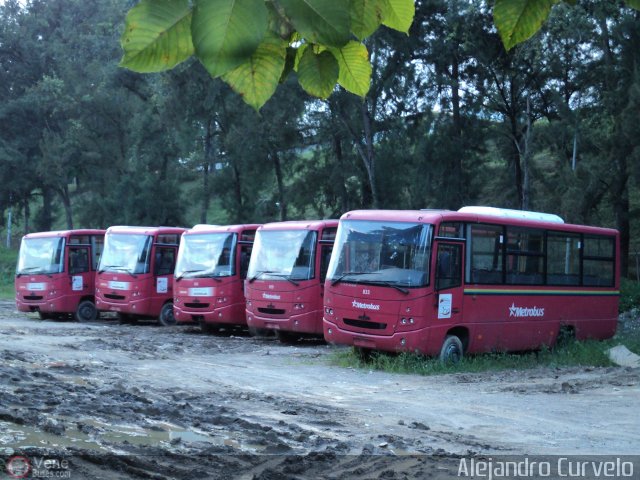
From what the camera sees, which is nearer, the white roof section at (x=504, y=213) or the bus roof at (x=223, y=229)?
the white roof section at (x=504, y=213)

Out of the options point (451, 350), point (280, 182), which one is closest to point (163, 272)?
point (451, 350)

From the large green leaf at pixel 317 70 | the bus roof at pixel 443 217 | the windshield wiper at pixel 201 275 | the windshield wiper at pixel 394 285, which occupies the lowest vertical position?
the windshield wiper at pixel 201 275

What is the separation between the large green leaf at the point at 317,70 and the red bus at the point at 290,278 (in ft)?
48.9

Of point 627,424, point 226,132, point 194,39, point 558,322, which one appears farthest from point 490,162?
point 194,39

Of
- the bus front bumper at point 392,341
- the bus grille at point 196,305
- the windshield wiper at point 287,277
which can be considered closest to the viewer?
the bus front bumper at point 392,341

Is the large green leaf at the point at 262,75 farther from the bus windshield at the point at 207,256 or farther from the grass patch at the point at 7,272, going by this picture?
the grass patch at the point at 7,272

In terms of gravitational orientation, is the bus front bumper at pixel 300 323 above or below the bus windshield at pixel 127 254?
below

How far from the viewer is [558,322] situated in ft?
55.6

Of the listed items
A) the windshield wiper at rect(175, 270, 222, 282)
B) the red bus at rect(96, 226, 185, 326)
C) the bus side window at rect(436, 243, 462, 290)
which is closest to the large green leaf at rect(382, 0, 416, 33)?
the bus side window at rect(436, 243, 462, 290)

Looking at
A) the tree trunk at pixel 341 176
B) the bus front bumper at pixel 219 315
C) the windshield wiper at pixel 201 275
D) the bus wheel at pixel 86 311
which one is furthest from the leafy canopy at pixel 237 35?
the tree trunk at pixel 341 176

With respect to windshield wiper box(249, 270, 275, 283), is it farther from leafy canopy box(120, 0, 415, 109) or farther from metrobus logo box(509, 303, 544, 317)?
leafy canopy box(120, 0, 415, 109)

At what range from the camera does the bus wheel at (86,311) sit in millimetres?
24719

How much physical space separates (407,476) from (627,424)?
157 inches

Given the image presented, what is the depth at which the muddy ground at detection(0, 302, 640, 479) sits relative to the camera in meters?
6.50
